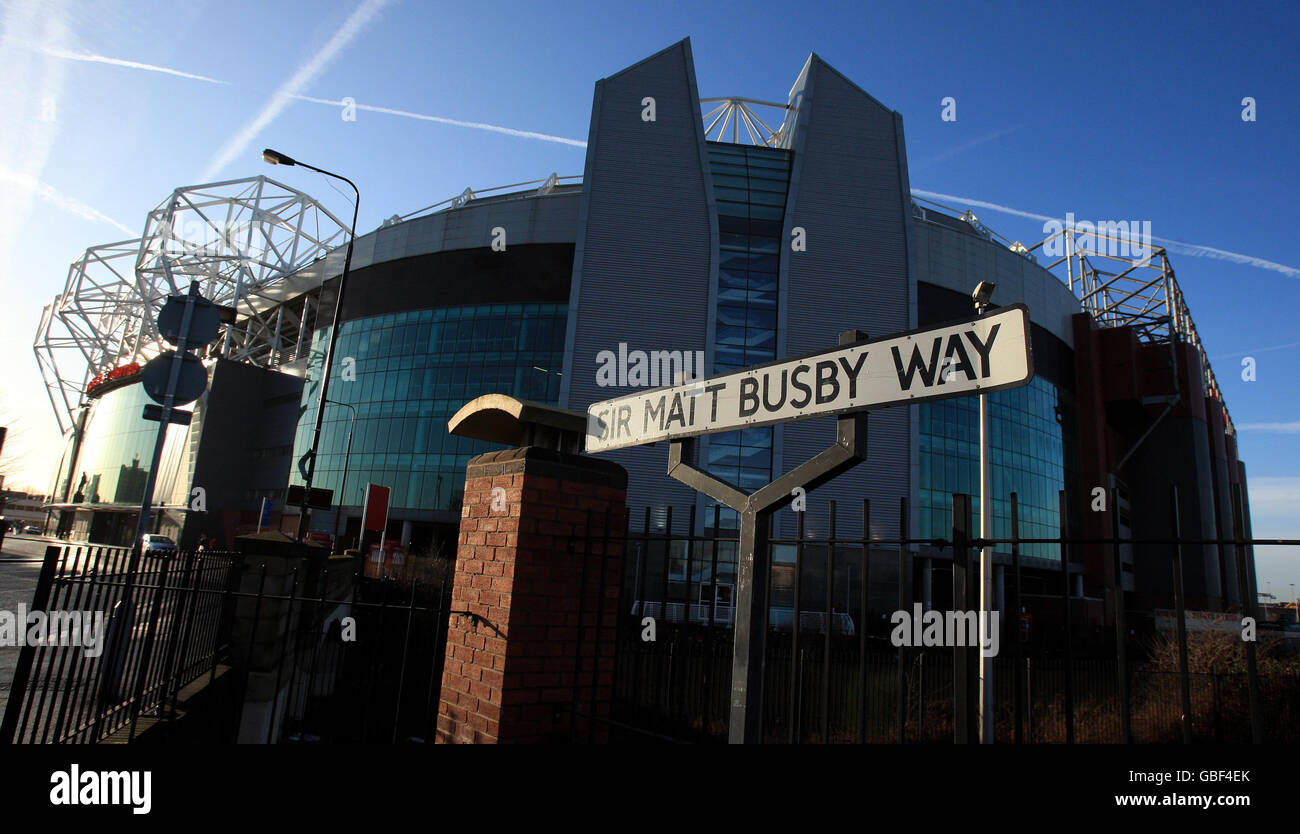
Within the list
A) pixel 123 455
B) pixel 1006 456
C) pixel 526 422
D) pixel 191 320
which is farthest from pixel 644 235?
pixel 123 455

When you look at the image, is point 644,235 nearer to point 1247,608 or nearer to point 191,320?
point 191,320

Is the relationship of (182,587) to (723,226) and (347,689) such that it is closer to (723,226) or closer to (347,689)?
(347,689)

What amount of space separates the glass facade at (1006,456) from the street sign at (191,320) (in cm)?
3006

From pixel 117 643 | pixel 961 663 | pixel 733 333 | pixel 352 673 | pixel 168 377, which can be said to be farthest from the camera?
pixel 733 333

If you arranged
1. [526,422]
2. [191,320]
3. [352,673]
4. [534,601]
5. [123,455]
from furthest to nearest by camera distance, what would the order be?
[123,455] < [352,673] < [191,320] < [526,422] < [534,601]

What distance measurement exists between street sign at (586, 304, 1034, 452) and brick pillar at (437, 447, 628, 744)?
522mm

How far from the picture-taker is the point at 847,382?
2.52m

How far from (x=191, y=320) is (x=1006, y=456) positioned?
3807 cm

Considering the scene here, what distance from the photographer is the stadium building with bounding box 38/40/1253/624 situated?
3164cm

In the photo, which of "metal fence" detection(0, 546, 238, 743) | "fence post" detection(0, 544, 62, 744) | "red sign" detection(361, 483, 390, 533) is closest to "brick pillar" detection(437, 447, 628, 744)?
"fence post" detection(0, 544, 62, 744)
